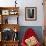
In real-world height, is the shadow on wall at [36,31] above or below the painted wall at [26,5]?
below

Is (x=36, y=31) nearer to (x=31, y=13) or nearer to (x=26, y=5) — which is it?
(x=31, y=13)

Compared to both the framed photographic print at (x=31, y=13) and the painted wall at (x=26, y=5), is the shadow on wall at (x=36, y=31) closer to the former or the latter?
the painted wall at (x=26, y=5)

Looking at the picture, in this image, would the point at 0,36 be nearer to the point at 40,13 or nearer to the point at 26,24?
the point at 26,24

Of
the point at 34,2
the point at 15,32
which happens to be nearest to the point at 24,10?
the point at 34,2

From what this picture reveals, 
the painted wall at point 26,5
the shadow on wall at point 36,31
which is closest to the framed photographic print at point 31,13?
the painted wall at point 26,5

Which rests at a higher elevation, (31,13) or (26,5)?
(26,5)

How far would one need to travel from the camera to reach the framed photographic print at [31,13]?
20.1 ft

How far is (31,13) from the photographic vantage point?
6168 millimetres

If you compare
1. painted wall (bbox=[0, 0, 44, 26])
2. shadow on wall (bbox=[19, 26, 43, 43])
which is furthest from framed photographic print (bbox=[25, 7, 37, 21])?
shadow on wall (bbox=[19, 26, 43, 43])

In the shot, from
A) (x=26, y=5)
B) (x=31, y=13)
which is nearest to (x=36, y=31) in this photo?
(x=31, y=13)

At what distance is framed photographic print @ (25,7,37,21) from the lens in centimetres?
613

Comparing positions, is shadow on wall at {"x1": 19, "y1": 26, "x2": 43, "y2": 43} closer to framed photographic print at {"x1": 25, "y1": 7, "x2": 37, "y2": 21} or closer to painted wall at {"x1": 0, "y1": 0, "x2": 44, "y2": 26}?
painted wall at {"x1": 0, "y1": 0, "x2": 44, "y2": 26}

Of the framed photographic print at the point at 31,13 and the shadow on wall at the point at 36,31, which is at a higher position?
the framed photographic print at the point at 31,13

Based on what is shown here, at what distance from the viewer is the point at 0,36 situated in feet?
19.3
